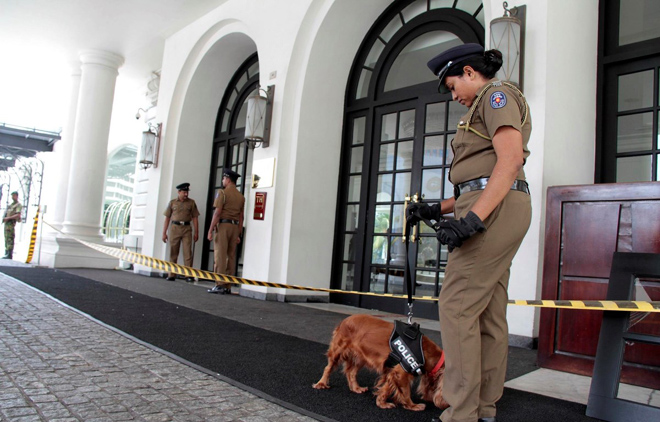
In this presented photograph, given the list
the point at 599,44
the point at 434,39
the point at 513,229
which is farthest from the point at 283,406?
the point at 434,39

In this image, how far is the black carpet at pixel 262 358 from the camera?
92.4 inches

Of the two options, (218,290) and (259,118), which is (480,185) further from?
(218,290)

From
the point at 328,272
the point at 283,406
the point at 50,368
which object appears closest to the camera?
the point at 283,406

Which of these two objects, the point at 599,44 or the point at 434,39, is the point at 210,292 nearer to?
the point at 434,39

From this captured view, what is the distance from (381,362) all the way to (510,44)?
313cm

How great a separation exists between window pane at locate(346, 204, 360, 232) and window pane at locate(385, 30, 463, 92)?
1688 mm

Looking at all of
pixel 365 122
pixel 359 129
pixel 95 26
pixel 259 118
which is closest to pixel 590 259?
pixel 365 122

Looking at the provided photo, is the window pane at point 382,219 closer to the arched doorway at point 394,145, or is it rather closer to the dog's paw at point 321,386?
the arched doorway at point 394,145

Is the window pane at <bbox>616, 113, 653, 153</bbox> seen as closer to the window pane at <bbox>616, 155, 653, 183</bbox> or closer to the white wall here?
the window pane at <bbox>616, 155, 653, 183</bbox>

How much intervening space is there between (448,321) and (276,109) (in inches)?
214

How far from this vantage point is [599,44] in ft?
15.1

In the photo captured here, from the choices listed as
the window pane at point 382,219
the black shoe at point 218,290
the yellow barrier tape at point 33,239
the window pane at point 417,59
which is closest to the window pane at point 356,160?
the window pane at point 382,219

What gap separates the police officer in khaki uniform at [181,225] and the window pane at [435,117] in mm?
4897

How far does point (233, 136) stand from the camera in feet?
30.7
